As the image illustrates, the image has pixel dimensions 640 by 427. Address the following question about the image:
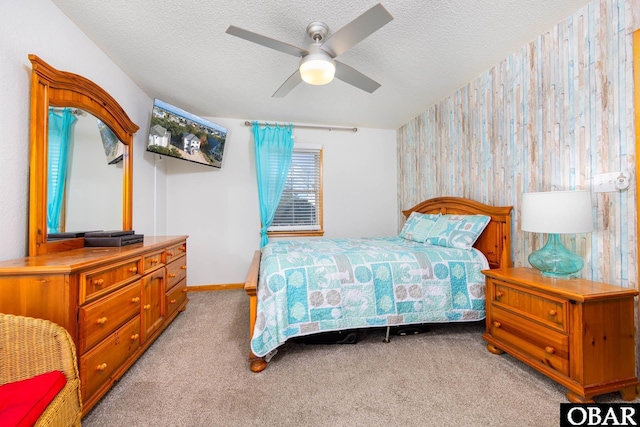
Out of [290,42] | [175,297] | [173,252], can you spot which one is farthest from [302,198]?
[290,42]

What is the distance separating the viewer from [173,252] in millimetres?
2617

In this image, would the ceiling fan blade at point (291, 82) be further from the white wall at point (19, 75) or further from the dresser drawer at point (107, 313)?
the dresser drawer at point (107, 313)

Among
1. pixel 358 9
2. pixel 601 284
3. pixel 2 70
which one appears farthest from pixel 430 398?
pixel 2 70

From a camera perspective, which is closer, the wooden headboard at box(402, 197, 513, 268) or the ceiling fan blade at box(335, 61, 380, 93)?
the ceiling fan blade at box(335, 61, 380, 93)

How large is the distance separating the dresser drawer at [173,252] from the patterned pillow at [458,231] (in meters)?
2.58

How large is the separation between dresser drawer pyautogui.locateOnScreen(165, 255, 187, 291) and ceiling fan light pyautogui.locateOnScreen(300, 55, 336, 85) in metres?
2.05

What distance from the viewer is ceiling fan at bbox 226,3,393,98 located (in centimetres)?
159

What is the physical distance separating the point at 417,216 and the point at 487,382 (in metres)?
1.99

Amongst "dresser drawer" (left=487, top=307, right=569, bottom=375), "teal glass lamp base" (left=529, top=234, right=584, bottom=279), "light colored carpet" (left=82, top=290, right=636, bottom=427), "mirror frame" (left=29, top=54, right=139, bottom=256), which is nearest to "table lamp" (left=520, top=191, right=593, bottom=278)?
"teal glass lamp base" (left=529, top=234, right=584, bottom=279)

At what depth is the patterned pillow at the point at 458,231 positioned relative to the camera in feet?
8.28

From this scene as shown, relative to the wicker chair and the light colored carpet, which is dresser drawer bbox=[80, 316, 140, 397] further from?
the wicker chair

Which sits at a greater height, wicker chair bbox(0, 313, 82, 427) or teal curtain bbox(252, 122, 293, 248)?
teal curtain bbox(252, 122, 293, 248)

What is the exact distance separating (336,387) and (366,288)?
0.73 metres

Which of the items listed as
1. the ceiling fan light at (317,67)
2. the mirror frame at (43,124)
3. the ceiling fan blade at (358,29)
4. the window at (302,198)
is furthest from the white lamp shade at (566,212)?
the mirror frame at (43,124)
